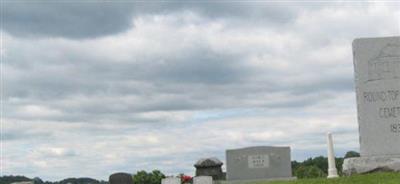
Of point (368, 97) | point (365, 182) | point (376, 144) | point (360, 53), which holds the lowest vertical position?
point (365, 182)

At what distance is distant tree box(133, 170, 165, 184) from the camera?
29.0 metres

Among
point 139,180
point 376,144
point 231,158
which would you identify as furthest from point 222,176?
point 376,144

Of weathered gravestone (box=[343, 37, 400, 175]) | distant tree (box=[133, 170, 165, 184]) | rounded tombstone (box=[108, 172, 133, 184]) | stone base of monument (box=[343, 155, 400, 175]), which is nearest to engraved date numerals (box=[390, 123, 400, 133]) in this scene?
weathered gravestone (box=[343, 37, 400, 175])

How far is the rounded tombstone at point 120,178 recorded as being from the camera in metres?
20.9

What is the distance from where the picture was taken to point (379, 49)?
16016 mm

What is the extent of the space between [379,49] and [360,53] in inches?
18.0

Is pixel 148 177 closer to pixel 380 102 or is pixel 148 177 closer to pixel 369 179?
pixel 380 102

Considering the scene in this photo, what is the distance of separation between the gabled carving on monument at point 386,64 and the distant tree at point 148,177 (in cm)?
1490

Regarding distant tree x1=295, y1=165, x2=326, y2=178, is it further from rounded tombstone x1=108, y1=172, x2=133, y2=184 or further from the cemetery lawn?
the cemetery lawn

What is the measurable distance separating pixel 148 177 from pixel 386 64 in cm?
1572

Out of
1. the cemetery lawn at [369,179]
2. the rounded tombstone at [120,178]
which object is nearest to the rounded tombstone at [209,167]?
the rounded tombstone at [120,178]

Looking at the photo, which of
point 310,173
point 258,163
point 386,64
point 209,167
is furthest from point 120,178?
point 310,173

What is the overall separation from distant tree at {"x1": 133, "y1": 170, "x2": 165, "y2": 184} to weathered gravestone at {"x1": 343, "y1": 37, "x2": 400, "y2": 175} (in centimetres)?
1437

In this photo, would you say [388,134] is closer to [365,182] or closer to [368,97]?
[368,97]
